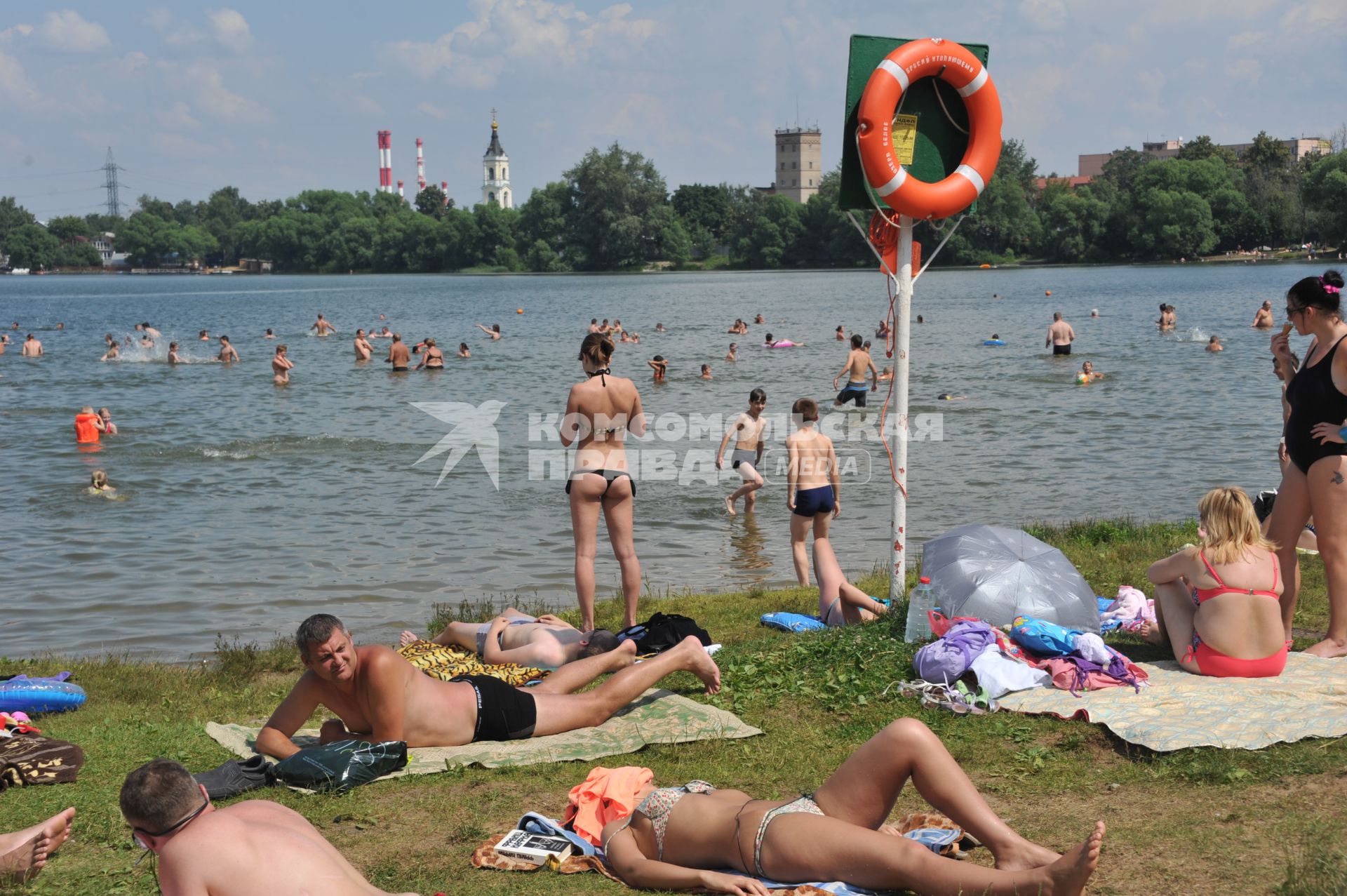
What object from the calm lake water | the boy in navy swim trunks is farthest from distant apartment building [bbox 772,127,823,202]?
the boy in navy swim trunks

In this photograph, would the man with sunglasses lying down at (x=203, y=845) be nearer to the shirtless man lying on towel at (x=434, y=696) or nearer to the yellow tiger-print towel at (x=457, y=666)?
the shirtless man lying on towel at (x=434, y=696)

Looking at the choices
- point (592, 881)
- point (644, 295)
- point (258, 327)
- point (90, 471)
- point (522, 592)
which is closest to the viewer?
point (592, 881)

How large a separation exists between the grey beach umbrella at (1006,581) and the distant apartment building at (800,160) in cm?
13439

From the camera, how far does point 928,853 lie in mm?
3004

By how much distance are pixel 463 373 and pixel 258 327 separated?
21.4 metres

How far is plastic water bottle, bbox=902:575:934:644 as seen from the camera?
5.37 meters

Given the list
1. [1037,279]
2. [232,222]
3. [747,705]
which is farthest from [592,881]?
[232,222]

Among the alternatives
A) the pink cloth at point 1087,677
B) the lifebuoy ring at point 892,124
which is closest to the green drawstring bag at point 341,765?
the pink cloth at point 1087,677

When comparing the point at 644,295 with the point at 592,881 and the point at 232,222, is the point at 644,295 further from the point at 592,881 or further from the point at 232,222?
the point at 232,222

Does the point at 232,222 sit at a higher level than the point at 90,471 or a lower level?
higher

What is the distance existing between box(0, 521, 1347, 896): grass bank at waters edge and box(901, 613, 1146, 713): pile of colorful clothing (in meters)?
0.13

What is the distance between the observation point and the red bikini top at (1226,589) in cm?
469

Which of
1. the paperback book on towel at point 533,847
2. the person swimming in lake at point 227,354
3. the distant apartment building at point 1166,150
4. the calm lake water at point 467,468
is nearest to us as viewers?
Answer: the paperback book on towel at point 533,847

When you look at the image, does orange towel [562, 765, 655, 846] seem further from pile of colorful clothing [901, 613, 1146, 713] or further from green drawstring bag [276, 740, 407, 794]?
pile of colorful clothing [901, 613, 1146, 713]
